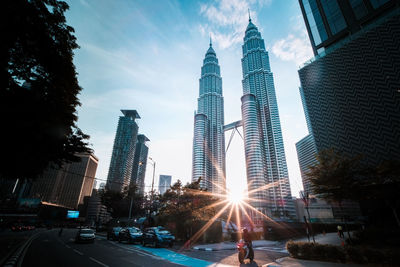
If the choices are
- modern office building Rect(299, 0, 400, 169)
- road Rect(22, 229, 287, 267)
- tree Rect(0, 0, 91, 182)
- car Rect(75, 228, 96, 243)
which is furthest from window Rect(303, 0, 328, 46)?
car Rect(75, 228, 96, 243)

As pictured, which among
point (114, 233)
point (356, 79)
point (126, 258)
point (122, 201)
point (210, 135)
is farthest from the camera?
point (210, 135)

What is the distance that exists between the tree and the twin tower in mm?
110114

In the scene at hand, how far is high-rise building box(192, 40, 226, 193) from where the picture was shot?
409 feet

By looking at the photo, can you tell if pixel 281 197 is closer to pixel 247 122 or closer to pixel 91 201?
pixel 247 122

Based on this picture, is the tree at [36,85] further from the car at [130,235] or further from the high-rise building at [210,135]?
the high-rise building at [210,135]

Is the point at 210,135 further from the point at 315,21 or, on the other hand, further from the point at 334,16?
the point at 334,16

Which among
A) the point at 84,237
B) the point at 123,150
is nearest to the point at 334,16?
the point at 84,237

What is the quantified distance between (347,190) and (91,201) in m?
153

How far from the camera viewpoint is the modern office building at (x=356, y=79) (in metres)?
46.4

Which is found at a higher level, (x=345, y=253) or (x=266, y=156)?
(x=266, y=156)

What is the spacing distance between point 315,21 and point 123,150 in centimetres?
16240

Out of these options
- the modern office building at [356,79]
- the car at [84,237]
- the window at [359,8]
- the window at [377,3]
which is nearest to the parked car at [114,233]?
the car at [84,237]

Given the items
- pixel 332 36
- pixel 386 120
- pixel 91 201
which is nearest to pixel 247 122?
pixel 332 36

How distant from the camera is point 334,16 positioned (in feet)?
217
